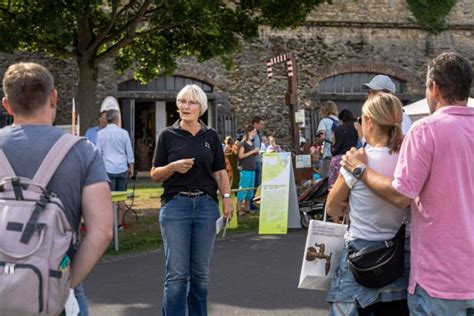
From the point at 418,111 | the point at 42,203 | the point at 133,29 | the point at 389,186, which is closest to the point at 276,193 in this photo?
the point at 418,111

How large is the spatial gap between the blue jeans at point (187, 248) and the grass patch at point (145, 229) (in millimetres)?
4289

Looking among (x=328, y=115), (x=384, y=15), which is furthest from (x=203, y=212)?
(x=384, y=15)

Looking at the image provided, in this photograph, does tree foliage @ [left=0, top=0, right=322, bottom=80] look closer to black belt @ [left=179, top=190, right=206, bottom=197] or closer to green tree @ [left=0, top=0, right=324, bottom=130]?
green tree @ [left=0, top=0, right=324, bottom=130]

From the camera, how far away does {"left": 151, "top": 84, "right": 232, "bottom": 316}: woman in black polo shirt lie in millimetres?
4738

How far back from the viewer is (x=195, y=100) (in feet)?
16.1

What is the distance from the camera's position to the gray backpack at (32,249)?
2.48m

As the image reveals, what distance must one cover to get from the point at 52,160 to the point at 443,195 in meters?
1.78

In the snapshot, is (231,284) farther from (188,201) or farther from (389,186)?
(389,186)

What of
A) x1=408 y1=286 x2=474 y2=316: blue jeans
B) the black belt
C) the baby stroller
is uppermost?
the black belt

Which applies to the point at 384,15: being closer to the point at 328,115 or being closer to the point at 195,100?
the point at 328,115

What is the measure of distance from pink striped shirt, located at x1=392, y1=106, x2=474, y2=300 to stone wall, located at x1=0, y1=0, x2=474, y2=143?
18817mm

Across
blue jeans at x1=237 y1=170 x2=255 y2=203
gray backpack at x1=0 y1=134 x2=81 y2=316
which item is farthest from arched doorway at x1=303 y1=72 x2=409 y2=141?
gray backpack at x1=0 y1=134 x2=81 y2=316

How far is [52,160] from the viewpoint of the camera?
8.82 ft

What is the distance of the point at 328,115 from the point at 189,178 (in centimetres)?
698
